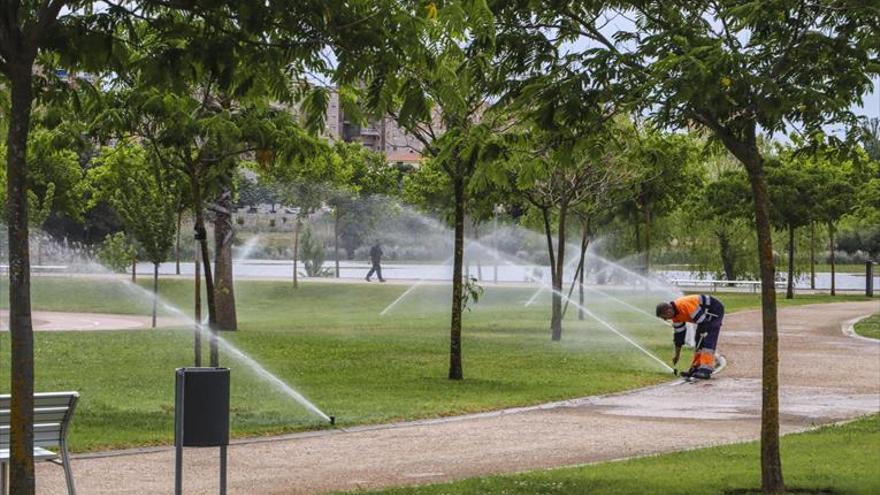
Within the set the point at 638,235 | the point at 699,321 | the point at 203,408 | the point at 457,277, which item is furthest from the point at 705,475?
the point at 638,235

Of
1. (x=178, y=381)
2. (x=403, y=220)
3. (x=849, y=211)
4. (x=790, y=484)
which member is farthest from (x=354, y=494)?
(x=403, y=220)

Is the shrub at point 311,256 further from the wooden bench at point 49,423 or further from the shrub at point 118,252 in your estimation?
the wooden bench at point 49,423

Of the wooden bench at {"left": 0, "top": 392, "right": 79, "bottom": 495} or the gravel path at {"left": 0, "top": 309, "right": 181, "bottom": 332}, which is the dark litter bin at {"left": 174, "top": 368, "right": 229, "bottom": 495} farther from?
the gravel path at {"left": 0, "top": 309, "right": 181, "bottom": 332}

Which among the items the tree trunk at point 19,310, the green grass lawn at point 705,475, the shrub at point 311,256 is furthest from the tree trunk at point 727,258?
the tree trunk at point 19,310

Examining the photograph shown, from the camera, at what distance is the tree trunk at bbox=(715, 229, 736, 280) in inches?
2413

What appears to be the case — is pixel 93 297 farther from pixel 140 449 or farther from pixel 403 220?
pixel 140 449

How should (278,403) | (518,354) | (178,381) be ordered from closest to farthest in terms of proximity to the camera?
1. (178,381)
2. (278,403)
3. (518,354)

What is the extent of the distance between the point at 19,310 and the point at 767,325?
16.4ft

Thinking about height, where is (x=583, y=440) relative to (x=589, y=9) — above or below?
below

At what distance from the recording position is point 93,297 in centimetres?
4525

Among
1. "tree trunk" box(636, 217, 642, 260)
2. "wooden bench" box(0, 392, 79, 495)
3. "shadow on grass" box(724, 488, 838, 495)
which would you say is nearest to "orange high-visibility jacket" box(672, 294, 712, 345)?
"shadow on grass" box(724, 488, 838, 495)

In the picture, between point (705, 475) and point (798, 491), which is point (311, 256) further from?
point (798, 491)

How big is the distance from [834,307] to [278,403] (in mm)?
32006

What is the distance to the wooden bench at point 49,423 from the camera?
384 inches
